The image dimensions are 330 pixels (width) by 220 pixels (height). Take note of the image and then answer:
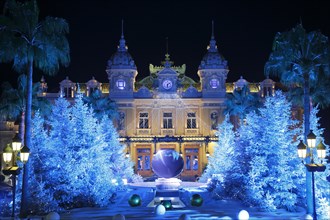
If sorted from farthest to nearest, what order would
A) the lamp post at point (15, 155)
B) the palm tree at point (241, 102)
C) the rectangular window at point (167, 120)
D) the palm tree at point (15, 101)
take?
the rectangular window at point (167, 120) → the palm tree at point (241, 102) → the palm tree at point (15, 101) → the lamp post at point (15, 155)

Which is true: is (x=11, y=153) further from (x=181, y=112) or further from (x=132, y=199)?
(x=181, y=112)

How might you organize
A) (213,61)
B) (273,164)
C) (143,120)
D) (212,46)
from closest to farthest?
(273,164) < (143,120) < (213,61) < (212,46)

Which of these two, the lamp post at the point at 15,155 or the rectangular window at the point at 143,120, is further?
the rectangular window at the point at 143,120

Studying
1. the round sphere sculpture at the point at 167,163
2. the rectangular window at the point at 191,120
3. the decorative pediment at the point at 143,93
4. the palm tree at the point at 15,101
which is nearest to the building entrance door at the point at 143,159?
the rectangular window at the point at 191,120

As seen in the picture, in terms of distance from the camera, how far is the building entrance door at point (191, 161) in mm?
54656

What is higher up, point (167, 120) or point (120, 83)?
point (120, 83)

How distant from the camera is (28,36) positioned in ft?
74.4

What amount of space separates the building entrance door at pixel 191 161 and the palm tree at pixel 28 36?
3403 cm

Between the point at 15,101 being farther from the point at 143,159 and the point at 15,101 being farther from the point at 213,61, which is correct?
the point at 213,61

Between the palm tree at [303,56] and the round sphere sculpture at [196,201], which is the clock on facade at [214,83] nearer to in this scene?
the palm tree at [303,56]

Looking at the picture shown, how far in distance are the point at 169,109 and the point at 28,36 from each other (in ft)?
113

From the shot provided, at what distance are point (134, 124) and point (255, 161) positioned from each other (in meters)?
32.8

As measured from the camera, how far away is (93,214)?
2173cm

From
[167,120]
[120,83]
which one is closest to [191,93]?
[167,120]
